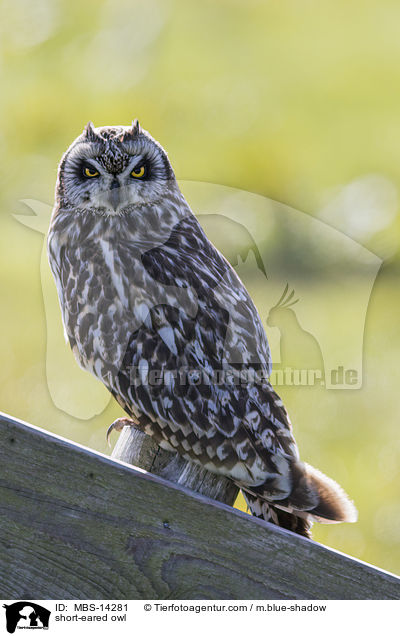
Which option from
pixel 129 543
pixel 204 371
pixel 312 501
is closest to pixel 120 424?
pixel 204 371

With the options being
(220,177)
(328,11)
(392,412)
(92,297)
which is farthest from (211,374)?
(328,11)

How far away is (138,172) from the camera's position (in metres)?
1.82

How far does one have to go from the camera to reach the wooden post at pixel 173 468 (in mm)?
1384

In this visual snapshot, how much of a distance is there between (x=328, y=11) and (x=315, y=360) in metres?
4.64

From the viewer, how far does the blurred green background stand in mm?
3605

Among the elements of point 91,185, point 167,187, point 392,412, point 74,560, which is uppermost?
point 392,412

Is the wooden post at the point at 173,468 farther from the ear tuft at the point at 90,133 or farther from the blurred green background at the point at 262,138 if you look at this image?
the blurred green background at the point at 262,138

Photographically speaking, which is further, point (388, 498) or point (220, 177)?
point (220, 177)

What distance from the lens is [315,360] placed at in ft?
7.74

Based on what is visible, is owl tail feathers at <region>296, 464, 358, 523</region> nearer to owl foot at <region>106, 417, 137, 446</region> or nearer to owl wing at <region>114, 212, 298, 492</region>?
owl wing at <region>114, 212, 298, 492</region>

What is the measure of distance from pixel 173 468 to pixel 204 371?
0.31 metres

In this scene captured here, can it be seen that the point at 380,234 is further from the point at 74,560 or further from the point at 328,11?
the point at 74,560

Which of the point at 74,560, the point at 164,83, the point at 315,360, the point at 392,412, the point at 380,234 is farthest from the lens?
the point at 164,83
